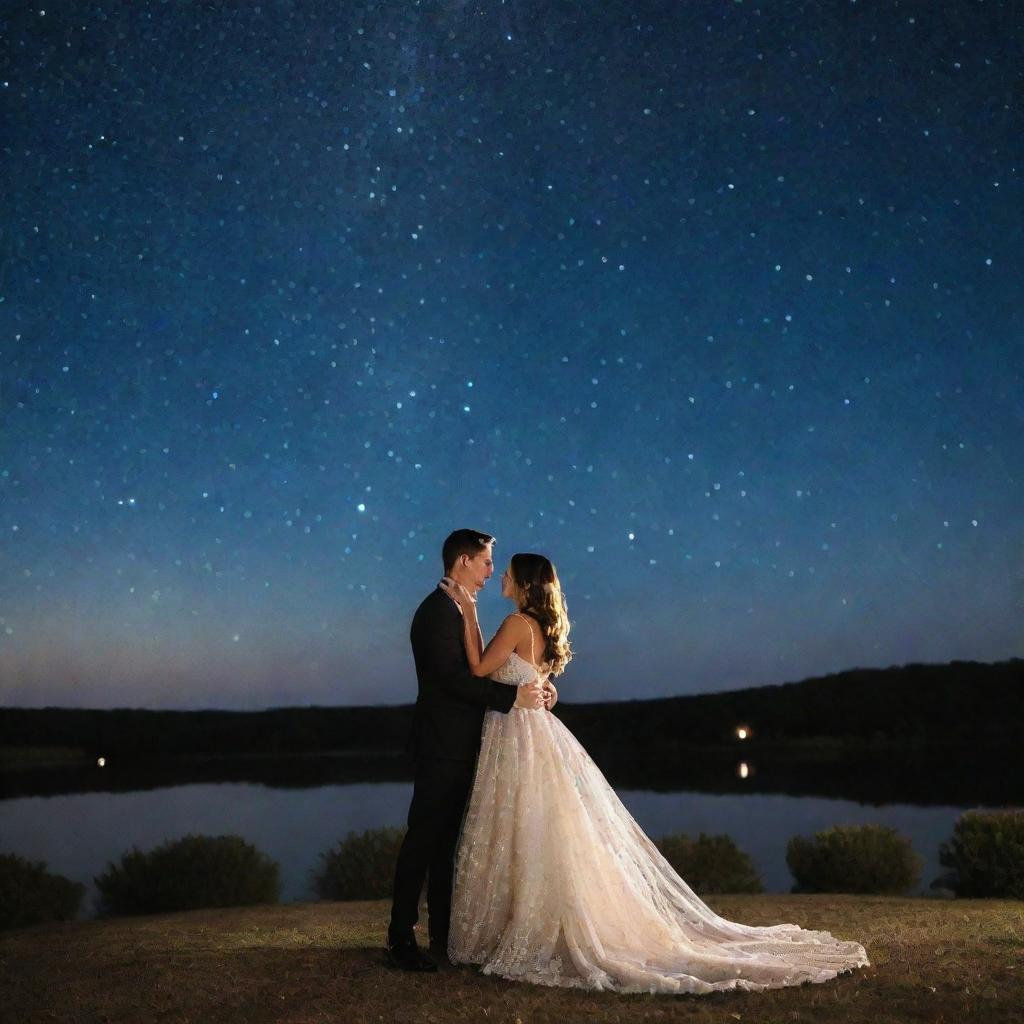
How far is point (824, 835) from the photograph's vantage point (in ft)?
42.2

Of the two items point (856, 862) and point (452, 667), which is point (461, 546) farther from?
point (856, 862)

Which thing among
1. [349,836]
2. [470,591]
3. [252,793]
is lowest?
[252,793]

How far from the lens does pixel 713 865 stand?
41.6 ft

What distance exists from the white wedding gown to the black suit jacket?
20cm

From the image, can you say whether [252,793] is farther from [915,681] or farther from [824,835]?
[824,835]

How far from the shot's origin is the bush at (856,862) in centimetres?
1248

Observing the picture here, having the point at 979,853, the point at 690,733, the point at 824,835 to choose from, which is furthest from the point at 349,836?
the point at 690,733

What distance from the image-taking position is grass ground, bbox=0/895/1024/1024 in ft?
17.4

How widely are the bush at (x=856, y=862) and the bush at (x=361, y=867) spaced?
4956mm

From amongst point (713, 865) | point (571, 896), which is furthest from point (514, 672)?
point (713, 865)

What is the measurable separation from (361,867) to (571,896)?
7.25 metres

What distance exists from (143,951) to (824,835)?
27.8ft

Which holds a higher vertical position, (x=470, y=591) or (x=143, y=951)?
(x=470, y=591)

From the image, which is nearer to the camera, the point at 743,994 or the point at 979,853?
the point at 743,994
